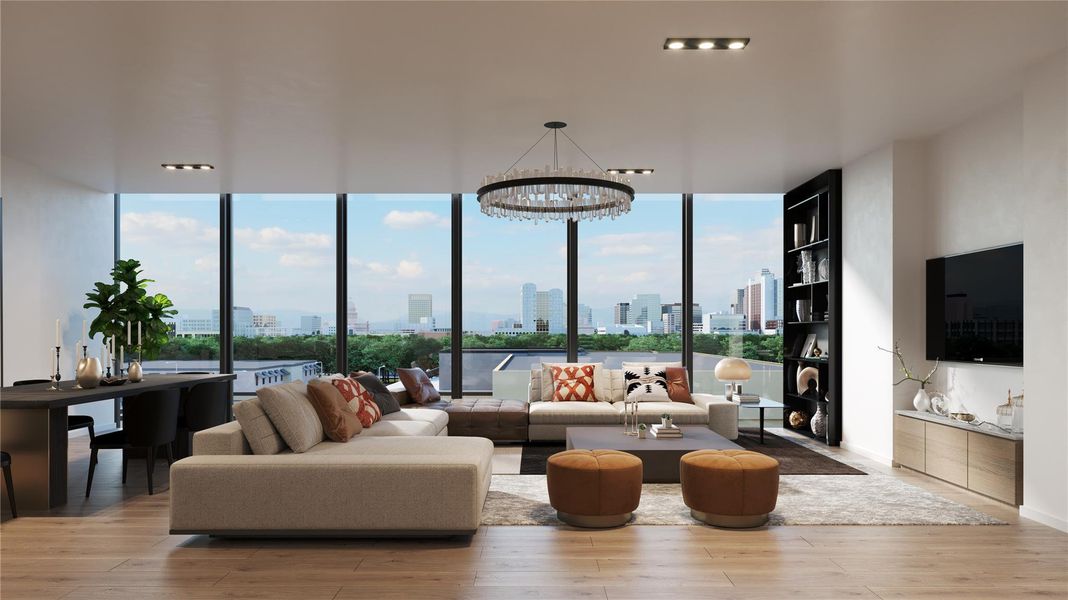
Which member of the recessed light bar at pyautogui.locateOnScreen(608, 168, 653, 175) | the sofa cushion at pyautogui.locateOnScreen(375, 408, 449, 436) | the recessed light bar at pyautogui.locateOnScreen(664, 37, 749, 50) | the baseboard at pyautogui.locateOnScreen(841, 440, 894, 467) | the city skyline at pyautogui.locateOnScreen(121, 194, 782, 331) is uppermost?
the recessed light bar at pyautogui.locateOnScreen(664, 37, 749, 50)

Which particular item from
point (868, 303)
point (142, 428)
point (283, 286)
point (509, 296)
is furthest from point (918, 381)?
point (283, 286)

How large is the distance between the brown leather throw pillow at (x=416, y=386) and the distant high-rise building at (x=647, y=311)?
105 inches

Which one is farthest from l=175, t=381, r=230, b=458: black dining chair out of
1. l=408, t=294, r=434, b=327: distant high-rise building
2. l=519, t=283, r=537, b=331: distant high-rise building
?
l=519, t=283, r=537, b=331: distant high-rise building

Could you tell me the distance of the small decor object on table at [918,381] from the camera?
565 centimetres

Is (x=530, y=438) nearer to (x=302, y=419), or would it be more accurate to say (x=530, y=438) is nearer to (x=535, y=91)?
(x=302, y=419)

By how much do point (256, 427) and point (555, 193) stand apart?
2.57 m

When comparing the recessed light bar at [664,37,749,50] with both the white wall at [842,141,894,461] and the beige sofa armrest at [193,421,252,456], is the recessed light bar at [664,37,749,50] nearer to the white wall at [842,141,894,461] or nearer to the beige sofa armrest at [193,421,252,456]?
the white wall at [842,141,894,461]

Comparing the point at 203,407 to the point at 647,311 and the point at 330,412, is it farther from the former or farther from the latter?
the point at 647,311

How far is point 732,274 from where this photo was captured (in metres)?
8.58

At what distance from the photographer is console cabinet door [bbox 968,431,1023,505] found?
4.51 meters

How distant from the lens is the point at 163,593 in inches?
126

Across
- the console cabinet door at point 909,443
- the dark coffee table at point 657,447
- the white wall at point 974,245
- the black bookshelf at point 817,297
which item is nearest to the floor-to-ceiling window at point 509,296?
the black bookshelf at point 817,297

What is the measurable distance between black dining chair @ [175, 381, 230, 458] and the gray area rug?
2.52 m

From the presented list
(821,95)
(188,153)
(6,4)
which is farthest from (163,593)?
(821,95)
